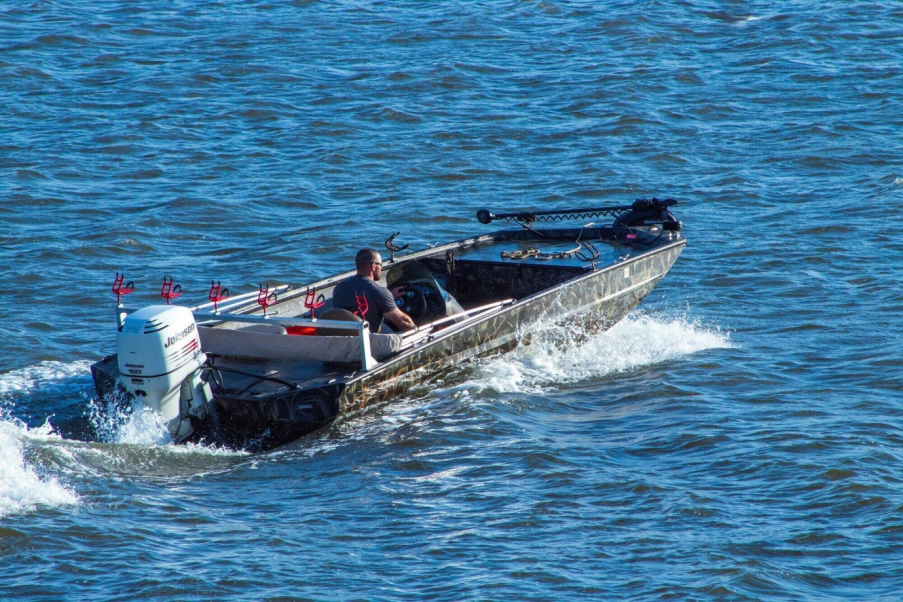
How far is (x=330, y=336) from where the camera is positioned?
807 centimetres

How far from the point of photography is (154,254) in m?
13.0

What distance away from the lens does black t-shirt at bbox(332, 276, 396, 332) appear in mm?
8320

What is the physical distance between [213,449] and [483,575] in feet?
8.18

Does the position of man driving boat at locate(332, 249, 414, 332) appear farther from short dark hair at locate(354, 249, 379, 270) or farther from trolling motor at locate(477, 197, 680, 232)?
trolling motor at locate(477, 197, 680, 232)

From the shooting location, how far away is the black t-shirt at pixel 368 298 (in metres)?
8.32

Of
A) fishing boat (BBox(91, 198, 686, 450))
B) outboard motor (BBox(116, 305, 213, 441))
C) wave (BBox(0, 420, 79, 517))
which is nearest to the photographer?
wave (BBox(0, 420, 79, 517))

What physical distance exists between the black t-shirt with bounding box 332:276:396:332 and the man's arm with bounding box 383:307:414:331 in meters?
0.04

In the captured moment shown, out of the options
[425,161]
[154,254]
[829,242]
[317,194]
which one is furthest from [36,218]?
[829,242]

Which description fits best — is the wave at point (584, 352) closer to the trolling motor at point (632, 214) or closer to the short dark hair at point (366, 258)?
the trolling motor at point (632, 214)

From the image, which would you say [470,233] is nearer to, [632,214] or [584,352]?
[632,214]

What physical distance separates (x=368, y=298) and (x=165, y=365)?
189 cm

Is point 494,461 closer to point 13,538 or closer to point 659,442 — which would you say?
point 659,442

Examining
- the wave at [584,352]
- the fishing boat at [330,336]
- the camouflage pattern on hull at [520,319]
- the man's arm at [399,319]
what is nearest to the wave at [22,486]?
the fishing boat at [330,336]

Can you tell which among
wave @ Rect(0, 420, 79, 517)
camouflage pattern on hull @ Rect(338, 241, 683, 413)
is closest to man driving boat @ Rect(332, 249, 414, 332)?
camouflage pattern on hull @ Rect(338, 241, 683, 413)
